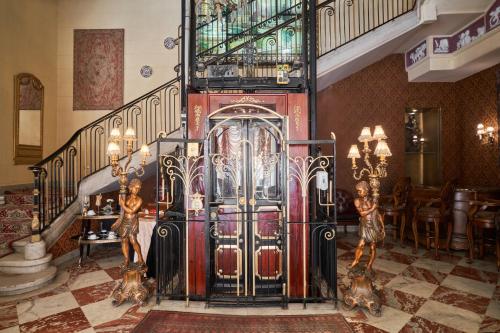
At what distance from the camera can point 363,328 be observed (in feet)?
9.00

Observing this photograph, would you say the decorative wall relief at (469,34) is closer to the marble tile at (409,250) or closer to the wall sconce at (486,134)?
the wall sconce at (486,134)

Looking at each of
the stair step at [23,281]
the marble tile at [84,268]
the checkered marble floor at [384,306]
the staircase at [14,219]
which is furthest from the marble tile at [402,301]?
the staircase at [14,219]

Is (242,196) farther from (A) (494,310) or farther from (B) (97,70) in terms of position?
(B) (97,70)

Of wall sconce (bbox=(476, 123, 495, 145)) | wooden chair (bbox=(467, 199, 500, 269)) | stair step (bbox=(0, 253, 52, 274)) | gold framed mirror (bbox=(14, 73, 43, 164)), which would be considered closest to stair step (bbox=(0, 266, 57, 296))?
stair step (bbox=(0, 253, 52, 274))

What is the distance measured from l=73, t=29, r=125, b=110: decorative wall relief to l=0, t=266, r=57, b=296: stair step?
4674mm

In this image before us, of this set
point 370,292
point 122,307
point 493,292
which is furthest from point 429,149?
point 122,307

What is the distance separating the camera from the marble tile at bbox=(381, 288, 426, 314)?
3.15 meters

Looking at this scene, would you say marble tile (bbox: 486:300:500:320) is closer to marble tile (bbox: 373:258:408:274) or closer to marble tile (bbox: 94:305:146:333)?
marble tile (bbox: 373:258:408:274)

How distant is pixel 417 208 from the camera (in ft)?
17.9

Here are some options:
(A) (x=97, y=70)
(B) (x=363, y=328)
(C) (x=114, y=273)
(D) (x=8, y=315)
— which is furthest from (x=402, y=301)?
(A) (x=97, y=70)

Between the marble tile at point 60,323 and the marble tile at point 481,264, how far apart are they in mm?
5134

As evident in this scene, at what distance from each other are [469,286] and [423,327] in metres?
1.47

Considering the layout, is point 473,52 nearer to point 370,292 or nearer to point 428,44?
point 428,44

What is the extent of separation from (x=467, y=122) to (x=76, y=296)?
8277 millimetres
